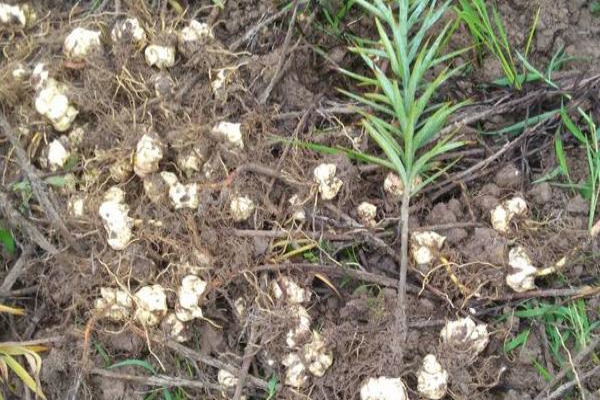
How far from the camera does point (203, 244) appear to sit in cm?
165

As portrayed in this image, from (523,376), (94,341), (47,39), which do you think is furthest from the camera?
(47,39)

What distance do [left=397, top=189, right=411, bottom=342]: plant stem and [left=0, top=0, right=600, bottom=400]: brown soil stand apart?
0.03 m

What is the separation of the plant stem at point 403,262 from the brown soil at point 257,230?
0.03m

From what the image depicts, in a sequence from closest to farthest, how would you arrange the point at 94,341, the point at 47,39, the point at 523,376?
the point at 523,376 < the point at 94,341 < the point at 47,39

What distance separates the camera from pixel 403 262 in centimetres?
158

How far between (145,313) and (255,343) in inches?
11.1

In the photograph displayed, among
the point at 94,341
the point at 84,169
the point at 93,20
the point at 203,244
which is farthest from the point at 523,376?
the point at 93,20

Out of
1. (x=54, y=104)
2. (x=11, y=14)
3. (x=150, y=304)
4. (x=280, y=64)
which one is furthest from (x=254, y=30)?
(x=150, y=304)

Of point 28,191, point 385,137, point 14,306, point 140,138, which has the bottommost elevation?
point 14,306

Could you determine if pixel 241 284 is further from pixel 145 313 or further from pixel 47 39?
pixel 47 39

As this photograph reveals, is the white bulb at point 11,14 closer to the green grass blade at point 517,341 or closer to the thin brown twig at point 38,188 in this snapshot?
the thin brown twig at point 38,188

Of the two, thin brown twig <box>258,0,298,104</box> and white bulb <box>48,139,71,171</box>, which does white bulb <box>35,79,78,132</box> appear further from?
thin brown twig <box>258,0,298,104</box>

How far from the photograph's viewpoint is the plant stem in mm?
1563

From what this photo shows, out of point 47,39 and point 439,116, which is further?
point 47,39
